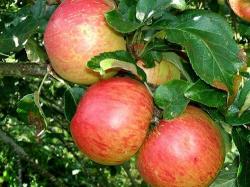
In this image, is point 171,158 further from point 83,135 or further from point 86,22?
point 86,22

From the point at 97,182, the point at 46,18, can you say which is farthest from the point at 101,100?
the point at 97,182

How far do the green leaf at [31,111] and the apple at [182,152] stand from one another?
0.30m

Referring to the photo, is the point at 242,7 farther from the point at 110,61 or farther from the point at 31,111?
the point at 31,111

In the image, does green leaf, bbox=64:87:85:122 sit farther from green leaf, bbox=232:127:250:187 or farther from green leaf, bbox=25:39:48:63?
green leaf, bbox=232:127:250:187

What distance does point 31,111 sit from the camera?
131cm

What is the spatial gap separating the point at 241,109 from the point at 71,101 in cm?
46

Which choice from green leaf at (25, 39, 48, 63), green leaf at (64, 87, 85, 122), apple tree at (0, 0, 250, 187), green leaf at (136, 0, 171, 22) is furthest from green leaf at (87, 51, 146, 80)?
green leaf at (25, 39, 48, 63)

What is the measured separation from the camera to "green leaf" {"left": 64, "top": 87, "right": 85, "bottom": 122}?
132 cm

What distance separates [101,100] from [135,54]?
20 cm

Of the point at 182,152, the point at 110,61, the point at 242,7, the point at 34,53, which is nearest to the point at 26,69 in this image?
the point at 34,53

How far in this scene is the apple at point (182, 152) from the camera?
3.73 ft

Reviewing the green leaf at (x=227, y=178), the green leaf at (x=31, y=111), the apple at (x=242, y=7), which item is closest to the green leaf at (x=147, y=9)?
the apple at (x=242, y=7)

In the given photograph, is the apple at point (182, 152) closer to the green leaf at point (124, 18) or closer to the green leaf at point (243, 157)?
the green leaf at point (243, 157)

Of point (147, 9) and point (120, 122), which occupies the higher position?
point (147, 9)
